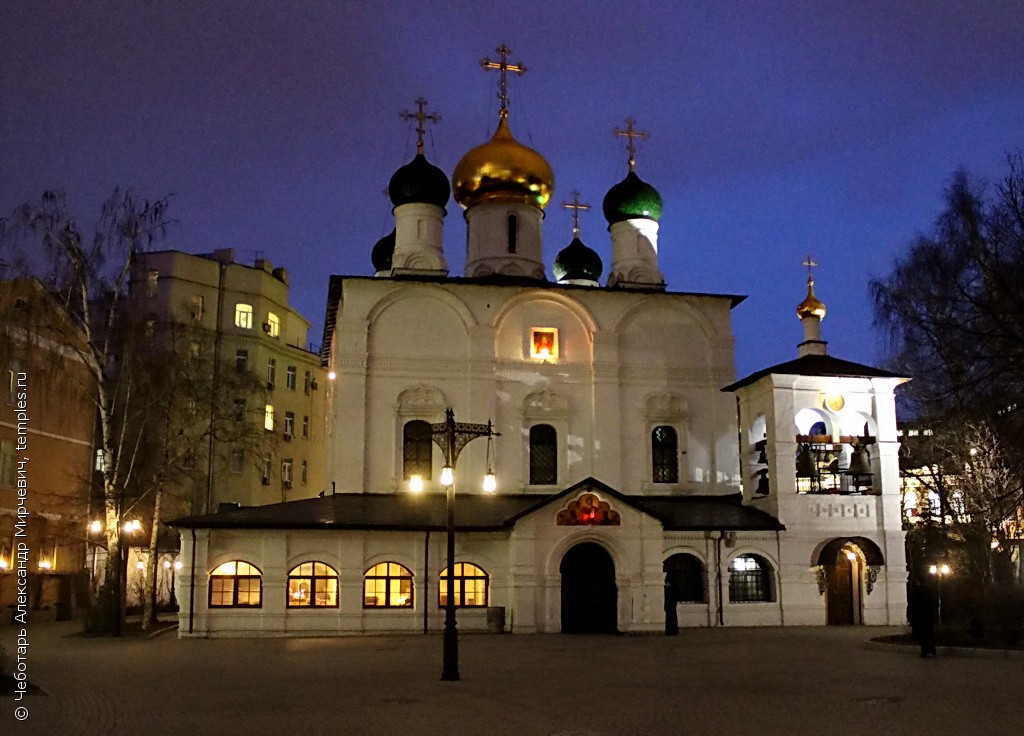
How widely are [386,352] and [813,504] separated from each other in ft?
39.4

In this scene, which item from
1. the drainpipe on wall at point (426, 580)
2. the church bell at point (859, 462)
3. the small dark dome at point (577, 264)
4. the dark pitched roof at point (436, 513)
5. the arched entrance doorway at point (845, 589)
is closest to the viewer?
the dark pitched roof at point (436, 513)

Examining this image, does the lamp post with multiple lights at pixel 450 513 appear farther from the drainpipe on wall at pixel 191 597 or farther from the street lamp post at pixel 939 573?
the street lamp post at pixel 939 573

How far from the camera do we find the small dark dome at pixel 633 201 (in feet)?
108

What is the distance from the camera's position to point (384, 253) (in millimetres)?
38750

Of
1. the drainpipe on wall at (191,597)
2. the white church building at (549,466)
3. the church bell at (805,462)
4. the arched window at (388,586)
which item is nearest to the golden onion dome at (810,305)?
the white church building at (549,466)

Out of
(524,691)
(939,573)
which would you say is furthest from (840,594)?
(524,691)

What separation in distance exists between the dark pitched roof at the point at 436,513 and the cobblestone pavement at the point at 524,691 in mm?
4123

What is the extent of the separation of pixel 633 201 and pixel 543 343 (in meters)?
6.27

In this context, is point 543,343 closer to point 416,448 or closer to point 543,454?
point 543,454

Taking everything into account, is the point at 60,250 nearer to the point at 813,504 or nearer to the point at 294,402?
the point at 813,504

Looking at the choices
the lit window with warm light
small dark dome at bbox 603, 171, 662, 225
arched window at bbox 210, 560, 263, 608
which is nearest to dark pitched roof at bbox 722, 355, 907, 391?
small dark dome at bbox 603, 171, 662, 225

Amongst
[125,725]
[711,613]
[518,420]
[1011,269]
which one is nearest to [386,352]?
[518,420]

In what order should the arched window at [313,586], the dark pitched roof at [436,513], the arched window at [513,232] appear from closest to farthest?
the dark pitched roof at [436,513] → the arched window at [313,586] → the arched window at [513,232]

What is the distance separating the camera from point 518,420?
95.3 feet
